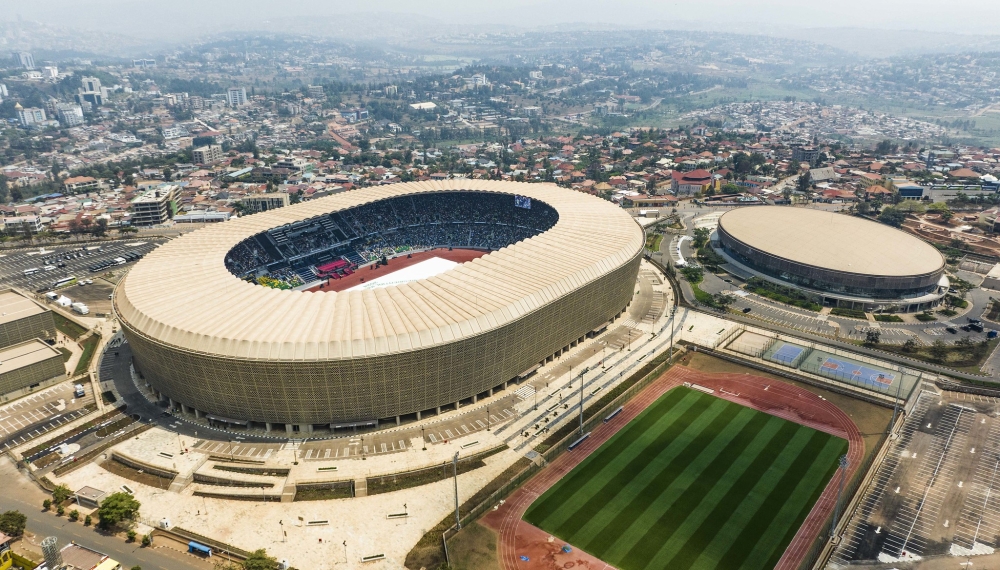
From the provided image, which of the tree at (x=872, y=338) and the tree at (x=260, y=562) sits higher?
the tree at (x=260, y=562)

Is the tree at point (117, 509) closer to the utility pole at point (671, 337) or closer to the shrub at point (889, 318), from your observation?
the utility pole at point (671, 337)

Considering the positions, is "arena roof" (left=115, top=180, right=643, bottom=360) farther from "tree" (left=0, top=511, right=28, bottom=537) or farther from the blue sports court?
the blue sports court

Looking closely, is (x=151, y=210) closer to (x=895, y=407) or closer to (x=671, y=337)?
(x=671, y=337)

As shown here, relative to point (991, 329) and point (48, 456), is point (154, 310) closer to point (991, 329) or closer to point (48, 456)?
point (48, 456)

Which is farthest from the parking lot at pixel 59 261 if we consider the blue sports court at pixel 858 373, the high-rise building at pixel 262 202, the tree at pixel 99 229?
the blue sports court at pixel 858 373

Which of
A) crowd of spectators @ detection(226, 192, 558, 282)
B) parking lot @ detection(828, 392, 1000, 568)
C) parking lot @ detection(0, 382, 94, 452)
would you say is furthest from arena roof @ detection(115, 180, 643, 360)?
parking lot @ detection(828, 392, 1000, 568)

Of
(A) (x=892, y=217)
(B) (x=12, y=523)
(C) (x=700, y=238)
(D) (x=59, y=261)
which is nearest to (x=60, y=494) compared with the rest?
(B) (x=12, y=523)

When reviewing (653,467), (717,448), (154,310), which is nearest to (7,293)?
(154,310)
